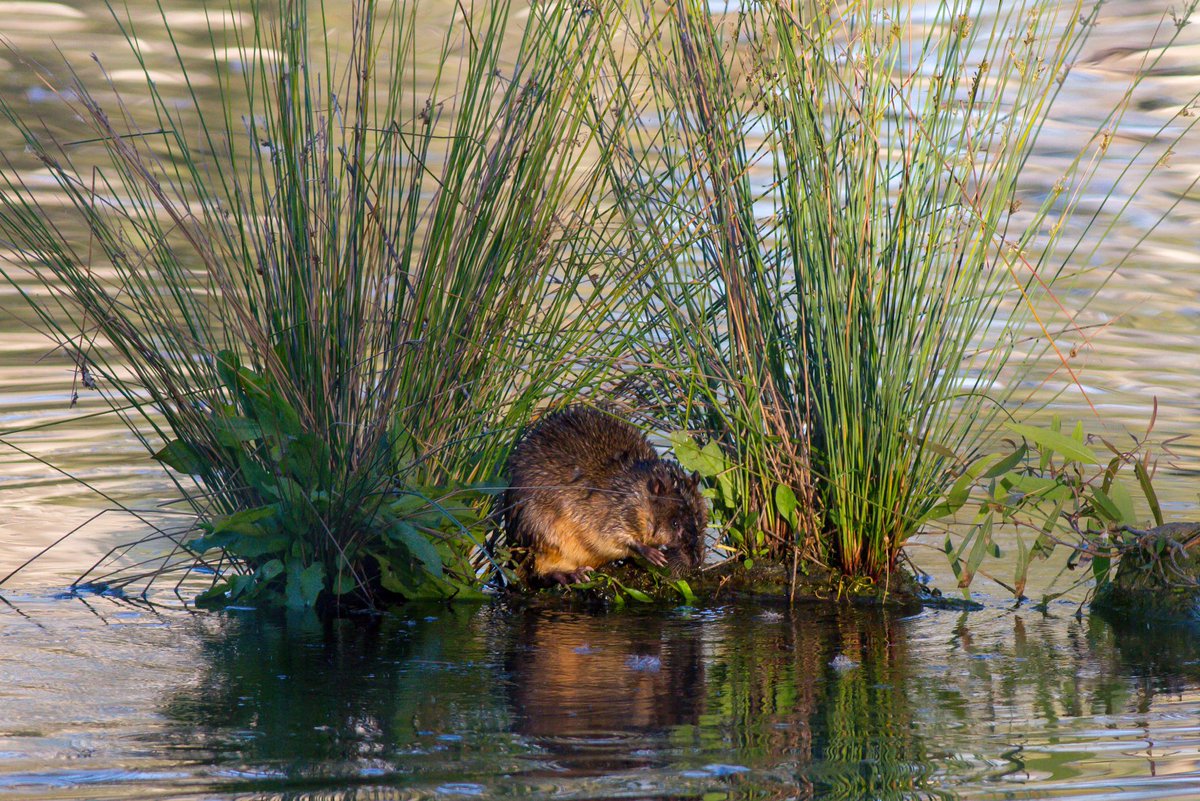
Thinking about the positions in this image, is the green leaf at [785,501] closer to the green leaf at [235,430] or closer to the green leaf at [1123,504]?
the green leaf at [1123,504]

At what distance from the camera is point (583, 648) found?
14.0 ft

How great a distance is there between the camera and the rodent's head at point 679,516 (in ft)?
16.0

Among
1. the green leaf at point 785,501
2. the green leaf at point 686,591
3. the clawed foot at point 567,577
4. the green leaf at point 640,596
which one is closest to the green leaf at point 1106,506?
the green leaf at point 785,501

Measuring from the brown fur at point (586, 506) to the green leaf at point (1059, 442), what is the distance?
1.04 meters

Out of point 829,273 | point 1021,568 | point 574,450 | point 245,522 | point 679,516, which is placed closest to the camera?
point 245,522

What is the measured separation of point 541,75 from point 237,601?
1.80m

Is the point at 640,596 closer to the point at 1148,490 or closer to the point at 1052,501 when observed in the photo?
the point at 1052,501

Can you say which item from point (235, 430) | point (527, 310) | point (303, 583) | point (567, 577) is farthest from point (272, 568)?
point (527, 310)

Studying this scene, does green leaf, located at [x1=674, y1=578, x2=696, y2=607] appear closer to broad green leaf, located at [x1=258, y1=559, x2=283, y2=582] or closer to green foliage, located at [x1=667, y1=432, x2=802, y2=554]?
green foliage, located at [x1=667, y1=432, x2=802, y2=554]

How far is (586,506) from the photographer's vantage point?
4965mm

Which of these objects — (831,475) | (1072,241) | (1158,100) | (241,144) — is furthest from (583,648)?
(1158,100)

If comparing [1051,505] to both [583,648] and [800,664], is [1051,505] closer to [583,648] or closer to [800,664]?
[800,664]

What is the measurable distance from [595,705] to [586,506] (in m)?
1.30

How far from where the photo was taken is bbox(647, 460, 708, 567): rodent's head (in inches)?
192
